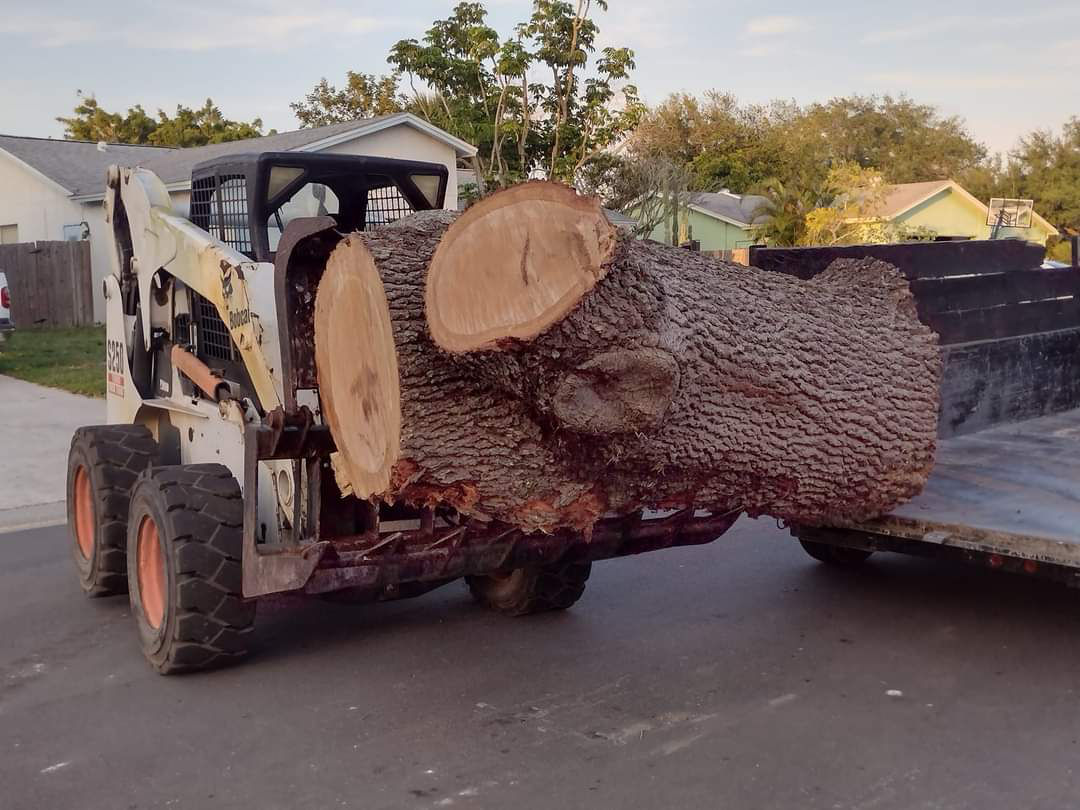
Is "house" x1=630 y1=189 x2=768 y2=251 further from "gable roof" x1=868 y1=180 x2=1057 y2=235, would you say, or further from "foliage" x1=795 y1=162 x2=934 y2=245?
"gable roof" x1=868 y1=180 x2=1057 y2=235

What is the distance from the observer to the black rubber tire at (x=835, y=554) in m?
6.75

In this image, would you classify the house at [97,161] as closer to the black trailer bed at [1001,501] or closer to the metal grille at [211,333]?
the metal grille at [211,333]

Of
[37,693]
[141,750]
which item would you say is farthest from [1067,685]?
[37,693]

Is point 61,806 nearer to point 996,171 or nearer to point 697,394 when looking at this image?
point 697,394

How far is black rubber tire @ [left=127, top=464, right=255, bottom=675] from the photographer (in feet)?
16.3

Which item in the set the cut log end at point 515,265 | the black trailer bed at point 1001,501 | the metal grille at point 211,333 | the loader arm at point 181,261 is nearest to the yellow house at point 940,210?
the black trailer bed at point 1001,501

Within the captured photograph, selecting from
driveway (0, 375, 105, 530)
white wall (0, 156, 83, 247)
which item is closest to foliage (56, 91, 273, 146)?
white wall (0, 156, 83, 247)

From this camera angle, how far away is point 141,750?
445 cm

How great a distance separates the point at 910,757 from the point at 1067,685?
112 centimetres

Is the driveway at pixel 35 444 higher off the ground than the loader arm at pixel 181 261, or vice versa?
the loader arm at pixel 181 261

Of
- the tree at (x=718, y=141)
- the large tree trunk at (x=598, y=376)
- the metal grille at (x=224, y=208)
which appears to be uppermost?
the tree at (x=718, y=141)

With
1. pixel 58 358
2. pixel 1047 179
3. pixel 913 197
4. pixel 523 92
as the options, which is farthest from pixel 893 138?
pixel 58 358

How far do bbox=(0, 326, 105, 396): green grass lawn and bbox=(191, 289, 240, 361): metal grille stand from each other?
930 centimetres

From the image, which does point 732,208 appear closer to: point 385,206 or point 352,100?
point 352,100
